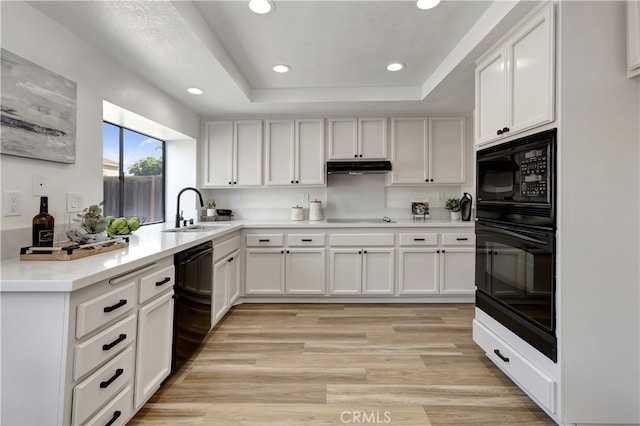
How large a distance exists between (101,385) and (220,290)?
1420 mm

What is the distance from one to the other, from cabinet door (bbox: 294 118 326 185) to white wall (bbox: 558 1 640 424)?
2.47 m

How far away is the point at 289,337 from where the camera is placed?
2.50 m

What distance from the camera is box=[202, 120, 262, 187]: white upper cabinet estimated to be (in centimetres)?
364

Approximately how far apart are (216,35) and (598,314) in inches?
112

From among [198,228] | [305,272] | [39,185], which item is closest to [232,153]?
[198,228]

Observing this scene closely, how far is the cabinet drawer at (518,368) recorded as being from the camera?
1.48 m

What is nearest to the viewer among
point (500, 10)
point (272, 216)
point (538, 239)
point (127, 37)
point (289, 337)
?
point (538, 239)

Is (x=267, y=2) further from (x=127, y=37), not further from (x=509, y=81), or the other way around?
(x=509, y=81)

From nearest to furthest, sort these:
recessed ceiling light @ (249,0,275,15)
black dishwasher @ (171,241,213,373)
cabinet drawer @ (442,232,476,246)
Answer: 1. recessed ceiling light @ (249,0,275,15)
2. black dishwasher @ (171,241,213,373)
3. cabinet drawer @ (442,232,476,246)

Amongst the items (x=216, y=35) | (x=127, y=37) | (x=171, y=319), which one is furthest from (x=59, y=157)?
(x=216, y=35)

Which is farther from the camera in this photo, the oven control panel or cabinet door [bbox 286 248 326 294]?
cabinet door [bbox 286 248 326 294]

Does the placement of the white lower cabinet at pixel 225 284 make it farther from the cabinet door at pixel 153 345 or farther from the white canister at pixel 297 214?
the white canister at pixel 297 214

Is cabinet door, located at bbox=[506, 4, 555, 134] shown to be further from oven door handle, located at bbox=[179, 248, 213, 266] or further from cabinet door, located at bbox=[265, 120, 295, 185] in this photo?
cabinet door, located at bbox=[265, 120, 295, 185]

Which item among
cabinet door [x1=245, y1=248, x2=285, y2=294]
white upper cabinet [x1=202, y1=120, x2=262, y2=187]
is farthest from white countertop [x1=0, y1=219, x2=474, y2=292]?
white upper cabinet [x1=202, y1=120, x2=262, y2=187]
